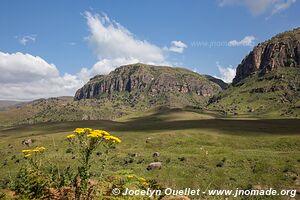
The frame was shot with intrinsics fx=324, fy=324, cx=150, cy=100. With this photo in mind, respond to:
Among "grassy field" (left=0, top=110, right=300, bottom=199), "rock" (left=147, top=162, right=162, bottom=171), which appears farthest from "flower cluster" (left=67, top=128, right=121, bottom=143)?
"rock" (left=147, top=162, right=162, bottom=171)

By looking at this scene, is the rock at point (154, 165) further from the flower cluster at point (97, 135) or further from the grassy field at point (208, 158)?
the flower cluster at point (97, 135)

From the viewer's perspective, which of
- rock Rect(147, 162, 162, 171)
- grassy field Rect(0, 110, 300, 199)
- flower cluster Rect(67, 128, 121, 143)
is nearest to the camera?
flower cluster Rect(67, 128, 121, 143)

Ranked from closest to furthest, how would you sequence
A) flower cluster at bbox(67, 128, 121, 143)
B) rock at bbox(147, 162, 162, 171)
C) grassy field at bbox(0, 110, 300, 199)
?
flower cluster at bbox(67, 128, 121, 143), grassy field at bbox(0, 110, 300, 199), rock at bbox(147, 162, 162, 171)

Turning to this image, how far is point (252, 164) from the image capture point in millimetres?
50438

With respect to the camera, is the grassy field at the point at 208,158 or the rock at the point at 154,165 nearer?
the grassy field at the point at 208,158

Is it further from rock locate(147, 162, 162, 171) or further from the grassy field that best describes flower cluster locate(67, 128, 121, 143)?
rock locate(147, 162, 162, 171)

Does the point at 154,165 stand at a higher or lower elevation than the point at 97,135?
lower

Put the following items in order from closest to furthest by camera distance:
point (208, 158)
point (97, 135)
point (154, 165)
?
point (97, 135), point (154, 165), point (208, 158)

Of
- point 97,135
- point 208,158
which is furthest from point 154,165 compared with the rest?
point 97,135

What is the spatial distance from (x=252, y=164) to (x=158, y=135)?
3251 cm

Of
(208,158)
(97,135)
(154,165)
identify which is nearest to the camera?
(97,135)

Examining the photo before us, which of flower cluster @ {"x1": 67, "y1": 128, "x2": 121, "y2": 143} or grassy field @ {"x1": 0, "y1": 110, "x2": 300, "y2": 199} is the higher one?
flower cluster @ {"x1": 67, "y1": 128, "x2": 121, "y2": 143}

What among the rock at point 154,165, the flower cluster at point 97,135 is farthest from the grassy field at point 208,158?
the flower cluster at point 97,135

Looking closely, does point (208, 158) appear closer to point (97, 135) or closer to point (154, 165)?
point (154, 165)
